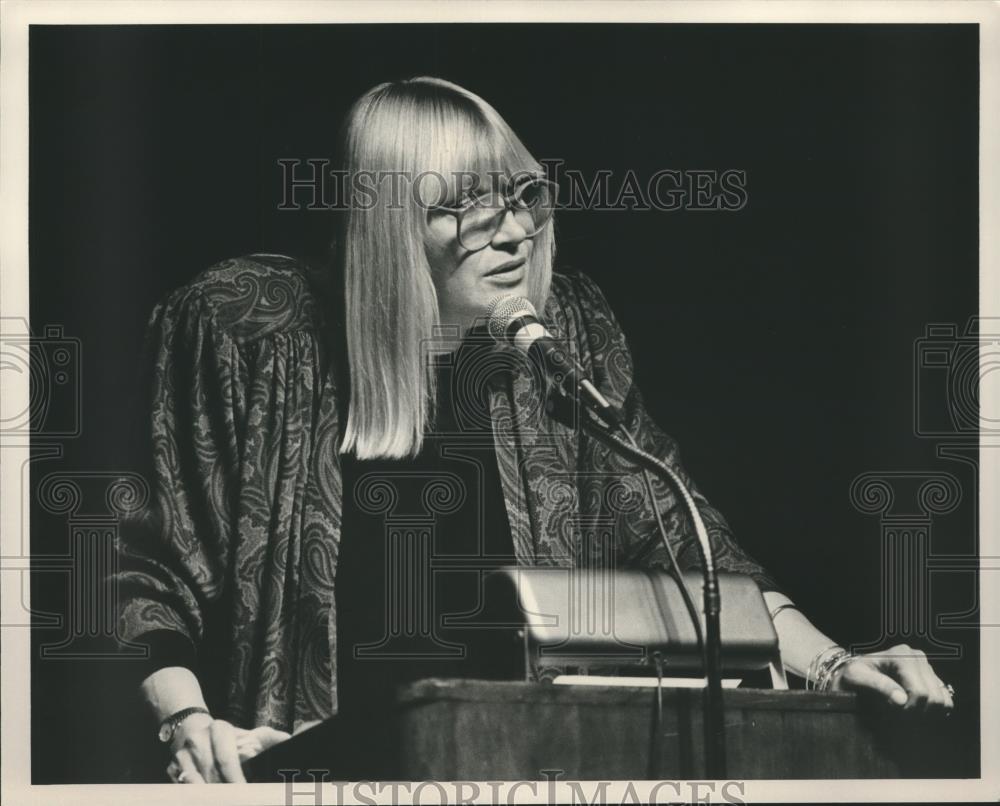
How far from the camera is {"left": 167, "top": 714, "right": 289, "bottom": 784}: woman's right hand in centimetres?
327

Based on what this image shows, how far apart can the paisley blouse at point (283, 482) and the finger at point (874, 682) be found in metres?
Result: 0.39

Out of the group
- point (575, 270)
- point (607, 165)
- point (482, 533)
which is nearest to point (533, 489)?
point (482, 533)

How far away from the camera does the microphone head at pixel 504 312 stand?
3.29m

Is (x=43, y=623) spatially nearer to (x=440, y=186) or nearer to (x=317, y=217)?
(x=317, y=217)

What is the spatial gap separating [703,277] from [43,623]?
1.72 metres

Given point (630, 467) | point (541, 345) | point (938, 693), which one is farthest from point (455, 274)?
point (938, 693)

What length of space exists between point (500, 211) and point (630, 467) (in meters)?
0.67

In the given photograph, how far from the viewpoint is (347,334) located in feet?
11.4

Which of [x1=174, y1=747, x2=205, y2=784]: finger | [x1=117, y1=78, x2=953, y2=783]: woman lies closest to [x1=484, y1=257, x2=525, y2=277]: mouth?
[x1=117, y1=78, x2=953, y2=783]: woman

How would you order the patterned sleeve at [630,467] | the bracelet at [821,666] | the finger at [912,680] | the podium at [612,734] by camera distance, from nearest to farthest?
the podium at [612,734]
the finger at [912,680]
the bracelet at [821,666]
the patterned sleeve at [630,467]

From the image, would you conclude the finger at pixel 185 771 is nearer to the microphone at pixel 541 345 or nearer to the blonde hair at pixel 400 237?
the blonde hair at pixel 400 237

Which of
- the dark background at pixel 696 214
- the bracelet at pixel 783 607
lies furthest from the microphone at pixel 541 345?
the bracelet at pixel 783 607

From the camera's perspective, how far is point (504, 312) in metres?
3.34

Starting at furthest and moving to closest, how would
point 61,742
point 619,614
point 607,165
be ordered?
point 607,165
point 61,742
point 619,614
